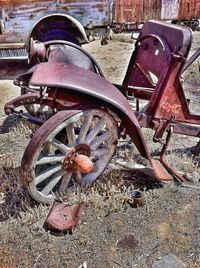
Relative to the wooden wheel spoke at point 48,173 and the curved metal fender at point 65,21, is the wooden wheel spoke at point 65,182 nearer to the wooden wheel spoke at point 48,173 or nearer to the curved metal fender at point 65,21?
the wooden wheel spoke at point 48,173

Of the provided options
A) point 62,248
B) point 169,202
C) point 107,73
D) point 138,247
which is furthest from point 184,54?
point 107,73

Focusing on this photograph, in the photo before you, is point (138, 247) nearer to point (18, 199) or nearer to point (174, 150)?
point (18, 199)

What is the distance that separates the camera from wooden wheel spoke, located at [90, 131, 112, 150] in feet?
10.6

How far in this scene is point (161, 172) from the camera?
3480mm

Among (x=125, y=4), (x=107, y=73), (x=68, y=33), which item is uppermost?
(x=125, y=4)

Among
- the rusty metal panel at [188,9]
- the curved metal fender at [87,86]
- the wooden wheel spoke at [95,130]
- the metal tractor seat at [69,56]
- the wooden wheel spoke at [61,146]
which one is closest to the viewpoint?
the curved metal fender at [87,86]

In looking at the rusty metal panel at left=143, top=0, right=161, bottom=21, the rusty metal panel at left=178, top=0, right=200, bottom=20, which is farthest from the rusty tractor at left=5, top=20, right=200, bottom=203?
the rusty metal panel at left=178, top=0, right=200, bottom=20

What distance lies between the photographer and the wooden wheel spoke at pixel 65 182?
10.4 feet

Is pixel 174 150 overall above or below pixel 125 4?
below

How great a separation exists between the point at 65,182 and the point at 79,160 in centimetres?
34

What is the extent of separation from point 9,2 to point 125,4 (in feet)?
6.94

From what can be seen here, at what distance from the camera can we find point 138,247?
2967 mm

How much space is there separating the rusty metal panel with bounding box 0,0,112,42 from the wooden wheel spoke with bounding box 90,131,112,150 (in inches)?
151

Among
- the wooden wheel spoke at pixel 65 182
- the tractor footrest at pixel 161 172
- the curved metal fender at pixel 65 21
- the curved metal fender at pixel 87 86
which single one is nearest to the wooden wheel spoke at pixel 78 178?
the wooden wheel spoke at pixel 65 182
